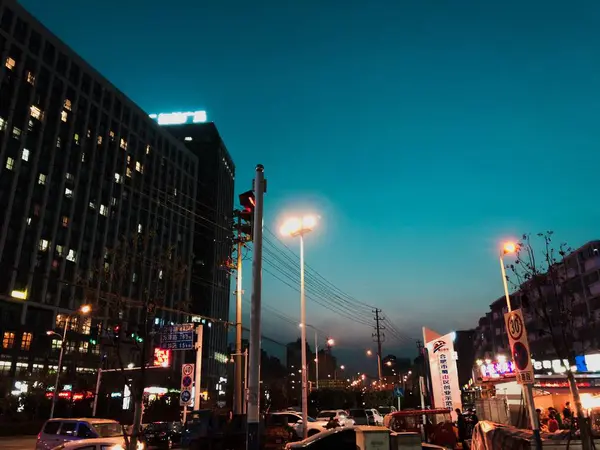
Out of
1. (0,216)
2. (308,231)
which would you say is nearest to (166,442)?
(308,231)

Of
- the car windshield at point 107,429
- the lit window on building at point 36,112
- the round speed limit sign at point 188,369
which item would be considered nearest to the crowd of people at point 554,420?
the car windshield at point 107,429

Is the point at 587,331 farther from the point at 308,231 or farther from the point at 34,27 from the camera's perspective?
the point at 34,27

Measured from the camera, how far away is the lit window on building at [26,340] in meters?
58.1

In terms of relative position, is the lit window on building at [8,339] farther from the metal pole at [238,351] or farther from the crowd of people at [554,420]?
the crowd of people at [554,420]

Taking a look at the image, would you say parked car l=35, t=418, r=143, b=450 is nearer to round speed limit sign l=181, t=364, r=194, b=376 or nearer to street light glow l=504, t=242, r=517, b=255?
round speed limit sign l=181, t=364, r=194, b=376

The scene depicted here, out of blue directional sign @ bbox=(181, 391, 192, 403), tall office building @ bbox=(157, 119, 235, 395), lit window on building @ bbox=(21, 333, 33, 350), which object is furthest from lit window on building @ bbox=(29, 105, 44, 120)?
blue directional sign @ bbox=(181, 391, 192, 403)

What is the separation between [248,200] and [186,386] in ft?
57.0

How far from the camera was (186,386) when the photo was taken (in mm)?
24500

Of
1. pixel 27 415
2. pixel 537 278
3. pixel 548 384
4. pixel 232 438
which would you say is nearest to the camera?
pixel 537 278

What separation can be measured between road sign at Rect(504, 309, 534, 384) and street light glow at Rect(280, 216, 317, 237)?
13801 millimetres

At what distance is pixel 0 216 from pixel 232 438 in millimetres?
52915

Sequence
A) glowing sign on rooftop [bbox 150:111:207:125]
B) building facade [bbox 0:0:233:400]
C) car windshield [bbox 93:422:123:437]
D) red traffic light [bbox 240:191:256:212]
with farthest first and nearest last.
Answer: glowing sign on rooftop [bbox 150:111:207:125]
building facade [bbox 0:0:233:400]
car windshield [bbox 93:422:123:437]
red traffic light [bbox 240:191:256:212]

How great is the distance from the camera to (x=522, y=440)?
1079 centimetres

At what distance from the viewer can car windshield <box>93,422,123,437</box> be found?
18.6 m
